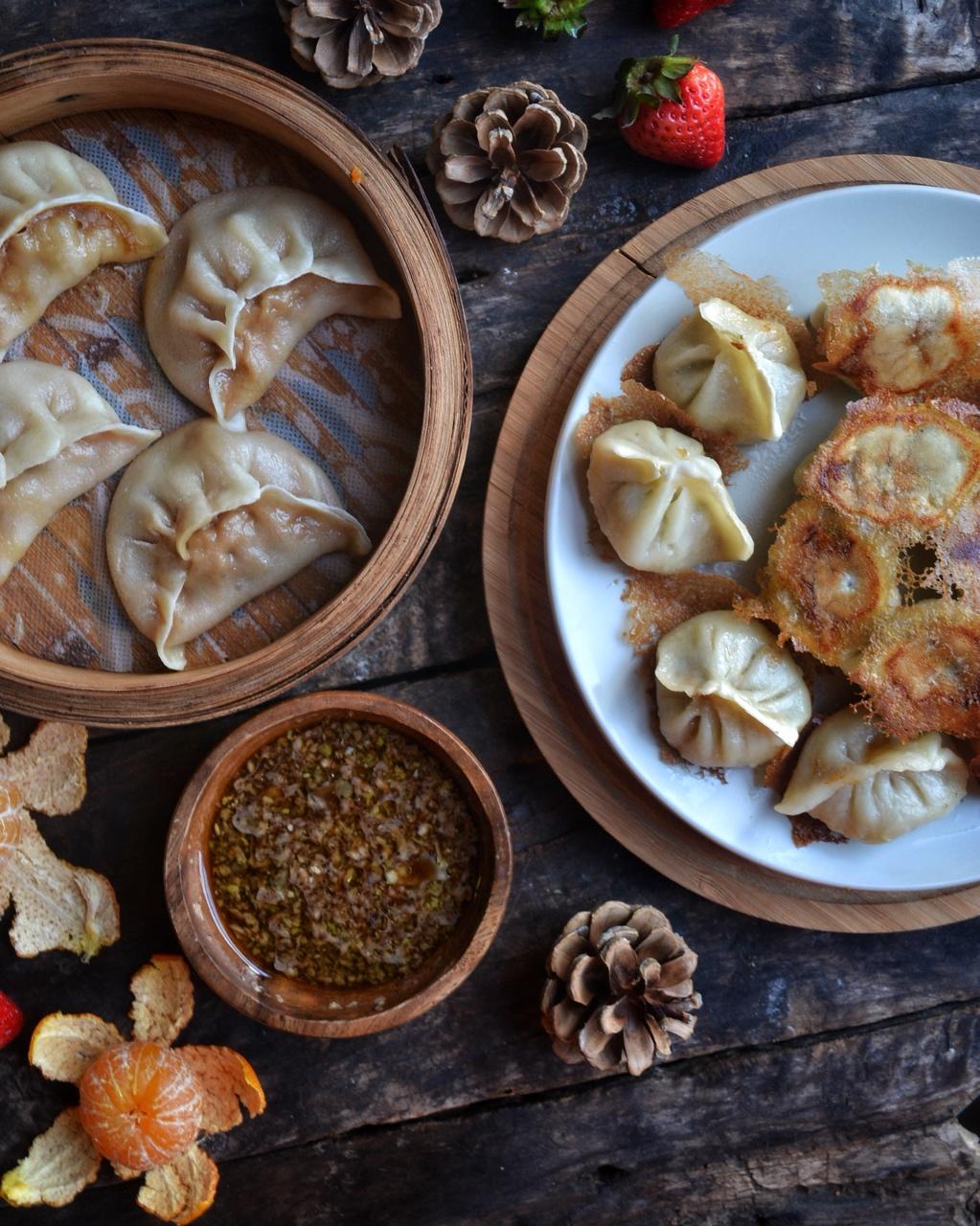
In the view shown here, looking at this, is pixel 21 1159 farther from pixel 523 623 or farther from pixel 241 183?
pixel 241 183

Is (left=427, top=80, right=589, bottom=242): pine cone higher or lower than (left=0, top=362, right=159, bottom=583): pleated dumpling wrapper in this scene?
higher

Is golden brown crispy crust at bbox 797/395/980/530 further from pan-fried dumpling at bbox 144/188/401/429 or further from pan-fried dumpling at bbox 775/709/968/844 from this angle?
pan-fried dumpling at bbox 144/188/401/429

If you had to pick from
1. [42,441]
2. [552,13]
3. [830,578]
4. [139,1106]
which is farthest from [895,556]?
A: [139,1106]

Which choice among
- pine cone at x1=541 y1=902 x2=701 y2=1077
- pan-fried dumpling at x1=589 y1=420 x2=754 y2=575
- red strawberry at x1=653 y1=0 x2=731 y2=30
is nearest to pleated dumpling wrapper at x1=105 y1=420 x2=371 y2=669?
pan-fried dumpling at x1=589 y1=420 x2=754 y2=575

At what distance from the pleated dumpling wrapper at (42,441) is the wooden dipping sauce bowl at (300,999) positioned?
53 cm

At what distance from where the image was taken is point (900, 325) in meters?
1.58

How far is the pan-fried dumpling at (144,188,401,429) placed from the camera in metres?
1.64

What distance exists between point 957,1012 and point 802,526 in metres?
1.00

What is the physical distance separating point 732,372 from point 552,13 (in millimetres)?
699

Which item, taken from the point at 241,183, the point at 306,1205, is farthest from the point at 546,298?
the point at 306,1205

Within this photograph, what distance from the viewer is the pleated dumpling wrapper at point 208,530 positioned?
167 centimetres

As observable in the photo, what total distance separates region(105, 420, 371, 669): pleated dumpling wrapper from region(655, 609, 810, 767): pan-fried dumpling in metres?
0.59

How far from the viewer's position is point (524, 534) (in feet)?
5.55

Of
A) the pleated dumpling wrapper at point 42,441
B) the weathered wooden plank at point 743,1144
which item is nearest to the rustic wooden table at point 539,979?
the weathered wooden plank at point 743,1144
